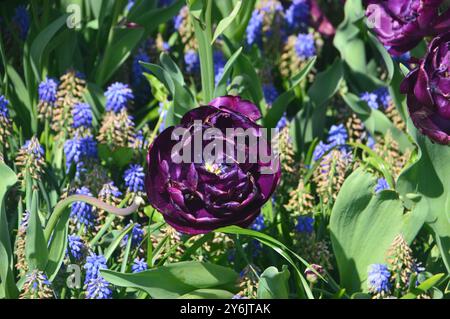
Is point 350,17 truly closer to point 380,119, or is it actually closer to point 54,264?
point 380,119

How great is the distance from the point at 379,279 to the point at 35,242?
544mm

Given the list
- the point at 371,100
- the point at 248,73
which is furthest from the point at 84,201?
the point at 371,100

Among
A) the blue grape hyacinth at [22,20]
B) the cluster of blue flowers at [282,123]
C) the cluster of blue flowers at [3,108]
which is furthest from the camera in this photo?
the blue grape hyacinth at [22,20]

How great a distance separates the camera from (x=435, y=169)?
Answer: 166cm

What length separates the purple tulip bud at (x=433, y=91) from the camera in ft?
5.03

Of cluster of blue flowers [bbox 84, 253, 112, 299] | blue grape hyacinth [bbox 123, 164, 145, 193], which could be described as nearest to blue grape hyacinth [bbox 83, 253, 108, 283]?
cluster of blue flowers [bbox 84, 253, 112, 299]

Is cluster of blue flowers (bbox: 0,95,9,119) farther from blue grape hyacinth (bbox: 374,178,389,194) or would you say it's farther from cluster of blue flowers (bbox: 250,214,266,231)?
blue grape hyacinth (bbox: 374,178,389,194)

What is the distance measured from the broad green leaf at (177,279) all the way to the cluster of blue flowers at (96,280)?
69 mm

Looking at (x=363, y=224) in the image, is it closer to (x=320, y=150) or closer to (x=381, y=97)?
(x=320, y=150)

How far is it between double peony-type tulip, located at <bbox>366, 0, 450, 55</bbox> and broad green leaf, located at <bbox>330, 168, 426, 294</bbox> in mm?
276

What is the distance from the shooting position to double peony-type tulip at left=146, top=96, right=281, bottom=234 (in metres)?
1.46

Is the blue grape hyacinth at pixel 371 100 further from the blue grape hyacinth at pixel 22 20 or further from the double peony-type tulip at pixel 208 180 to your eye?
the blue grape hyacinth at pixel 22 20

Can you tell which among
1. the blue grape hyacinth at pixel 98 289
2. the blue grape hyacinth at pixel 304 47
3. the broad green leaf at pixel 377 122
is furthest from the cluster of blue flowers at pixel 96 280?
the blue grape hyacinth at pixel 304 47

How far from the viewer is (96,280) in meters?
1.51
